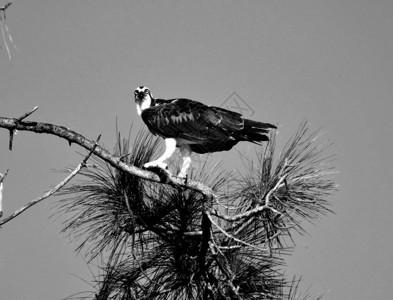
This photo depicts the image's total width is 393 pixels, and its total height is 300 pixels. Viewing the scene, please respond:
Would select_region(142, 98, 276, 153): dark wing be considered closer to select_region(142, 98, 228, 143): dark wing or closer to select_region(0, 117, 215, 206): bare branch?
select_region(142, 98, 228, 143): dark wing

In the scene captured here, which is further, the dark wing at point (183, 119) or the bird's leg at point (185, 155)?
the dark wing at point (183, 119)

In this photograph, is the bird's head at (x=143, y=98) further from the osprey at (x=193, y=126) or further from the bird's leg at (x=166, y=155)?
the bird's leg at (x=166, y=155)

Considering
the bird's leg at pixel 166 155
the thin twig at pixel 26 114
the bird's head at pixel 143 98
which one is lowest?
the thin twig at pixel 26 114

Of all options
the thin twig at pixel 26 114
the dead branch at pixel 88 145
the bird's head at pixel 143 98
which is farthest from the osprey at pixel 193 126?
the thin twig at pixel 26 114

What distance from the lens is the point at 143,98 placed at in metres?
4.46

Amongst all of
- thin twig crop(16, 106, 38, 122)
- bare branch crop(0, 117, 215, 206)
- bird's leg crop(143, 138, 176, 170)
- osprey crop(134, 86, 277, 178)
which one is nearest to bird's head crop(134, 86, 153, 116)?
osprey crop(134, 86, 277, 178)

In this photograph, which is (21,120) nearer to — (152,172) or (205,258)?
(152,172)

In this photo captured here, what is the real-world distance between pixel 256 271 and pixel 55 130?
3.99 ft

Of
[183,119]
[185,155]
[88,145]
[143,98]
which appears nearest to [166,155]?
[185,155]

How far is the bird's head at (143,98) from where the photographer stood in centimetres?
444

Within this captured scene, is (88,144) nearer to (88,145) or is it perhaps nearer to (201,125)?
(88,145)

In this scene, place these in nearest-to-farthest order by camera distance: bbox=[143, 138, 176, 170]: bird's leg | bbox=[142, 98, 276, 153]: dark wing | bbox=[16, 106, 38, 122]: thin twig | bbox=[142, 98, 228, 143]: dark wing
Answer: bbox=[16, 106, 38, 122]: thin twig, bbox=[143, 138, 176, 170]: bird's leg, bbox=[142, 98, 276, 153]: dark wing, bbox=[142, 98, 228, 143]: dark wing

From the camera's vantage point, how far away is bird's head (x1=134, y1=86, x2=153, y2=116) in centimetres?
444

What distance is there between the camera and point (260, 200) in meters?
2.99
